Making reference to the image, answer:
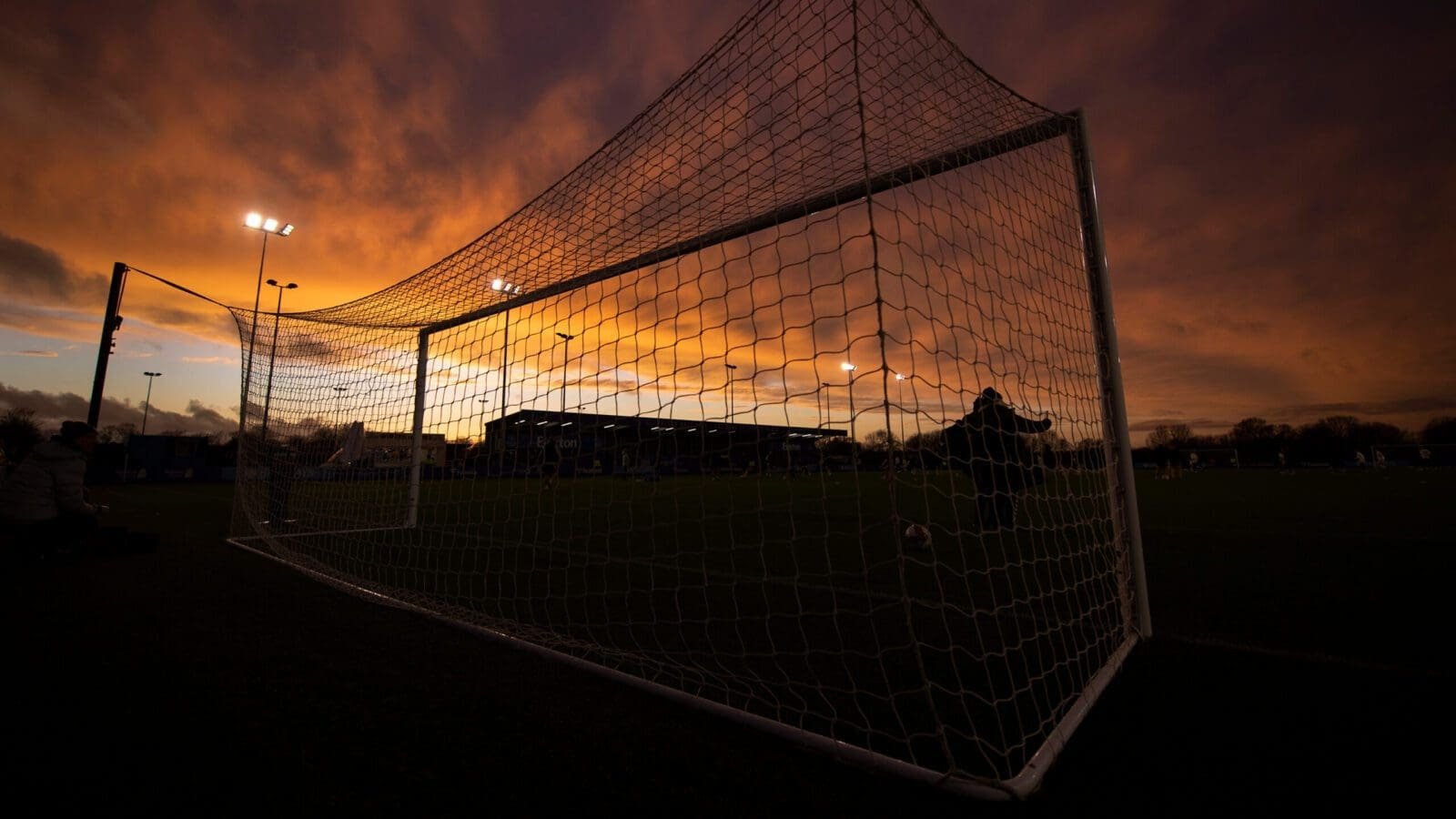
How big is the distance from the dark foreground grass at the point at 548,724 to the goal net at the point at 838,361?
151 mm

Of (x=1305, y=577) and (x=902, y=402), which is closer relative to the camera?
(x=902, y=402)

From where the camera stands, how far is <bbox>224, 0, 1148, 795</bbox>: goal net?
70.3 inches

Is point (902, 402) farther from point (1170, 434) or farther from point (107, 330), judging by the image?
point (1170, 434)

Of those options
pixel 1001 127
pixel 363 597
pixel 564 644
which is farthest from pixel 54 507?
pixel 1001 127

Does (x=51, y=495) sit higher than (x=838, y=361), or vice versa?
(x=838, y=361)

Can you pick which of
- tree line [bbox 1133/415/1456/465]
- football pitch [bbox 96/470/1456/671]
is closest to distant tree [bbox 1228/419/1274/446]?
tree line [bbox 1133/415/1456/465]

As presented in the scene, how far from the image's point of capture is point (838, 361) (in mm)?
2588

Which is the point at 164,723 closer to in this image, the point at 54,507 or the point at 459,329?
the point at 54,507

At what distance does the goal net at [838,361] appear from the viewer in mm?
1786

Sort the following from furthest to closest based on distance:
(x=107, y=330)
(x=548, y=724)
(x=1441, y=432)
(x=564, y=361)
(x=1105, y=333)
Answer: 1. (x=1441, y=432)
2. (x=107, y=330)
3. (x=564, y=361)
4. (x=1105, y=333)
5. (x=548, y=724)

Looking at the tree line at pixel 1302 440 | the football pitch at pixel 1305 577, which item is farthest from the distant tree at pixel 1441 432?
the football pitch at pixel 1305 577

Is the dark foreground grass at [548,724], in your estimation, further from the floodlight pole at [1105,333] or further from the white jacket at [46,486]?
the white jacket at [46,486]

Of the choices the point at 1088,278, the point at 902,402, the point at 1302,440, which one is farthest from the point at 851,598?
the point at 1302,440

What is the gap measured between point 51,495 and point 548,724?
16.0ft
